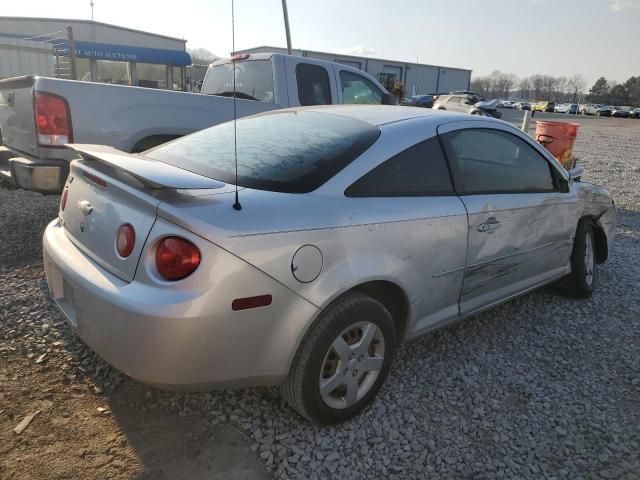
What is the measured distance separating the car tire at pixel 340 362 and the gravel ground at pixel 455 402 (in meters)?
0.13

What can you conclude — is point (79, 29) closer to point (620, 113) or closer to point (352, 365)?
point (352, 365)

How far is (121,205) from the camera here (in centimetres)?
223

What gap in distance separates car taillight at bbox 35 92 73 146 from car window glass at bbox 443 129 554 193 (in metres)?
3.22

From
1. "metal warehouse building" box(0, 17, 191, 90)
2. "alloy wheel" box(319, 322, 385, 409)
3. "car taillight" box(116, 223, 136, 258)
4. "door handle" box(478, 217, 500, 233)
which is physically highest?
"metal warehouse building" box(0, 17, 191, 90)

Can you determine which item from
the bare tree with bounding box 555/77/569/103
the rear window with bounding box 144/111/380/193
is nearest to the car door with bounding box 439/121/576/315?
the rear window with bounding box 144/111/380/193

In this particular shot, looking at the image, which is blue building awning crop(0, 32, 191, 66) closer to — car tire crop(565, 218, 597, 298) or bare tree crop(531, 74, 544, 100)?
car tire crop(565, 218, 597, 298)

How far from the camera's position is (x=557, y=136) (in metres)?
7.84

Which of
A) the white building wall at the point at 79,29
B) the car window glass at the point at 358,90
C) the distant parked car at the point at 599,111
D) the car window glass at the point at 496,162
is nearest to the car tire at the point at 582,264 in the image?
the car window glass at the point at 496,162

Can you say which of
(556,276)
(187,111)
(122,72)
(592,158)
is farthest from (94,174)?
(122,72)

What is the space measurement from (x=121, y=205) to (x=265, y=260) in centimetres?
73

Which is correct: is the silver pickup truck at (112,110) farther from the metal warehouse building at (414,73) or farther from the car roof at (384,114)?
the metal warehouse building at (414,73)

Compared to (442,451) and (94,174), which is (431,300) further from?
(94,174)

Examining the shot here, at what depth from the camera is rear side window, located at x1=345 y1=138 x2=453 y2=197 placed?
98.5 inches

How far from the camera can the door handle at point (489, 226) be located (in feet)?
9.78
